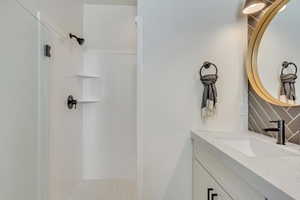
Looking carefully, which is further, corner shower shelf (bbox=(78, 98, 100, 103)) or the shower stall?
corner shower shelf (bbox=(78, 98, 100, 103))

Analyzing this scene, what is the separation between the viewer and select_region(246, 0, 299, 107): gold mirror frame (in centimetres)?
156

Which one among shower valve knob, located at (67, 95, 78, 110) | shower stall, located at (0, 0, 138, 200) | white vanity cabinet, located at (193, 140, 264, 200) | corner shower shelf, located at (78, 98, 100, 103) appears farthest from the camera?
corner shower shelf, located at (78, 98, 100, 103)

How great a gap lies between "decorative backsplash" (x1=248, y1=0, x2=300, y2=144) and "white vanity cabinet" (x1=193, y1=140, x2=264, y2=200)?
53 cm

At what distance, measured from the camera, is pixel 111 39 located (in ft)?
9.72

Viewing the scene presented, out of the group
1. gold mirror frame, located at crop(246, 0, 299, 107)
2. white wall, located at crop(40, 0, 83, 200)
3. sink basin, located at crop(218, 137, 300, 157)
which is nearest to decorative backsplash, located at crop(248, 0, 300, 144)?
gold mirror frame, located at crop(246, 0, 299, 107)

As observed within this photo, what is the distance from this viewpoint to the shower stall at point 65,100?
1302 mm

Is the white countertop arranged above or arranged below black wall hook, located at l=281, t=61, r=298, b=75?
below

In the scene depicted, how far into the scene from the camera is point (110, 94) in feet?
9.78

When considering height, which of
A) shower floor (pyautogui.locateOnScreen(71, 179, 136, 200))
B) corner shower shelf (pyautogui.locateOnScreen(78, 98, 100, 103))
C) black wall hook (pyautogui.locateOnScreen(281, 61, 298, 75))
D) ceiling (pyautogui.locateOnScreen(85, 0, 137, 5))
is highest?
ceiling (pyautogui.locateOnScreen(85, 0, 137, 5))

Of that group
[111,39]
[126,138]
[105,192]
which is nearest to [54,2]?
[111,39]

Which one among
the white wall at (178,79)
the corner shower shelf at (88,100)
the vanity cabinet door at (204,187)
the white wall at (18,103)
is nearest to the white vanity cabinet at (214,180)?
the vanity cabinet door at (204,187)

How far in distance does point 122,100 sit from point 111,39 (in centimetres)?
83

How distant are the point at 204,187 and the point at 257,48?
1150mm

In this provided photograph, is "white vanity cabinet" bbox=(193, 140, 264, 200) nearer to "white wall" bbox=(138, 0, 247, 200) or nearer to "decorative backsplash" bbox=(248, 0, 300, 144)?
"white wall" bbox=(138, 0, 247, 200)
